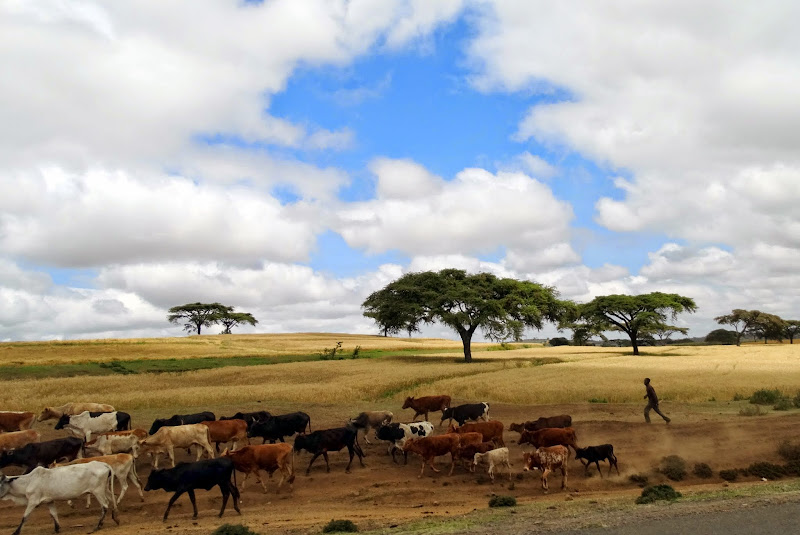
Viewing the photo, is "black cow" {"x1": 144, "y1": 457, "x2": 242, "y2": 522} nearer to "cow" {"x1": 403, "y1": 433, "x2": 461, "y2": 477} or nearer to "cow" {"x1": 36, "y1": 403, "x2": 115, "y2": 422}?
"cow" {"x1": 403, "y1": 433, "x2": 461, "y2": 477}

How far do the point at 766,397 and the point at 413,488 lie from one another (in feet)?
67.4

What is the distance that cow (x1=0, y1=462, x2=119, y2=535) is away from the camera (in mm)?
12633

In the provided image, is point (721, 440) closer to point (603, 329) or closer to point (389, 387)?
point (389, 387)

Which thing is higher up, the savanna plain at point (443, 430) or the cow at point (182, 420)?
the cow at point (182, 420)

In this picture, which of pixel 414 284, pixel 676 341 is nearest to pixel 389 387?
pixel 414 284

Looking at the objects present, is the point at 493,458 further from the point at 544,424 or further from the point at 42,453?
the point at 42,453

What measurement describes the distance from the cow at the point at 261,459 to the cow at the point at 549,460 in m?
6.86

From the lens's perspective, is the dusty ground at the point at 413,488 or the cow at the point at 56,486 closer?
A: the cow at the point at 56,486

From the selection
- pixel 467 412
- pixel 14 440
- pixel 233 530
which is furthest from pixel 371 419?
pixel 14 440

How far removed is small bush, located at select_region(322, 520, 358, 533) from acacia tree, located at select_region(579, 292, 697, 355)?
6826 centimetres

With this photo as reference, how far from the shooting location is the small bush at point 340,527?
1166 cm

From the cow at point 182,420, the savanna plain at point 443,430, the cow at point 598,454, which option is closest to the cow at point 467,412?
the savanna plain at point 443,430

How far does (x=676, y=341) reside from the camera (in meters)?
147

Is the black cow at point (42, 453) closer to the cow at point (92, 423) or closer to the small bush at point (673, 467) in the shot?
the cow at point (92, 423)
